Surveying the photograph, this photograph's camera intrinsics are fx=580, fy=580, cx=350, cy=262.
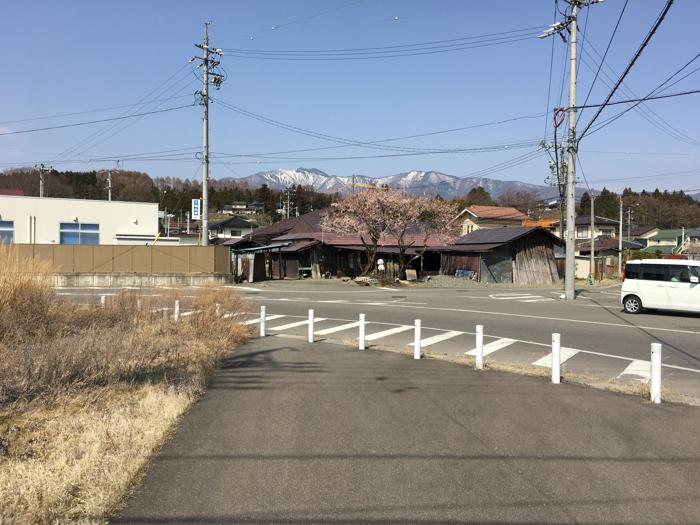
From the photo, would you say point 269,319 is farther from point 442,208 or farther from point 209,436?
point 442,208

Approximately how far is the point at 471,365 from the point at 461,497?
5863 millimetres

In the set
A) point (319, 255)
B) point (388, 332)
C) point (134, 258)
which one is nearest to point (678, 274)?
point (388, 332)

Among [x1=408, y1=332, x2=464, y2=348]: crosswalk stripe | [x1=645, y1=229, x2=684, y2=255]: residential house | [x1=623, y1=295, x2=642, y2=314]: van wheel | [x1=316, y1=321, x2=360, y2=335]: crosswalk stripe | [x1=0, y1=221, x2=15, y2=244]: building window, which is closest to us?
[x1=408, y1=332, x2=464, y2=348]: crosswalk stripe

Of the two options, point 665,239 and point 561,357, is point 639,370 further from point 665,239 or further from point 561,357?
point 665,239

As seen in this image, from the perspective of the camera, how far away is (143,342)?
10508 mm

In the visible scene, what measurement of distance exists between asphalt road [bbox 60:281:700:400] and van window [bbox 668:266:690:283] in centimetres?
129

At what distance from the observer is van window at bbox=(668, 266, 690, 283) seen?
19.5 m

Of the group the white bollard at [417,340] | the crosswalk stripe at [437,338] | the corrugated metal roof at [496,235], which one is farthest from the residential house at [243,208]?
the white bollard at [417,340]

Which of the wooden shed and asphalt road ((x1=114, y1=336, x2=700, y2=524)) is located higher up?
the wooden shed

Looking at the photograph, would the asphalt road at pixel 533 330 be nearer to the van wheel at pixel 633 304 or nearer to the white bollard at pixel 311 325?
the van wheel at pixel 633 304

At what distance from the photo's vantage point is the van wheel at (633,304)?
20656 millimetres

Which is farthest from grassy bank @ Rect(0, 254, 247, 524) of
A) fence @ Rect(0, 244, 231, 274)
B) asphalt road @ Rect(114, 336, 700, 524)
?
fence @ Rect(0, 244, 231, 274)

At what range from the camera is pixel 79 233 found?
47.4 m

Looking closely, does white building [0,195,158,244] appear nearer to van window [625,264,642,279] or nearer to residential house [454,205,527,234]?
van window [625,264,642,279]
